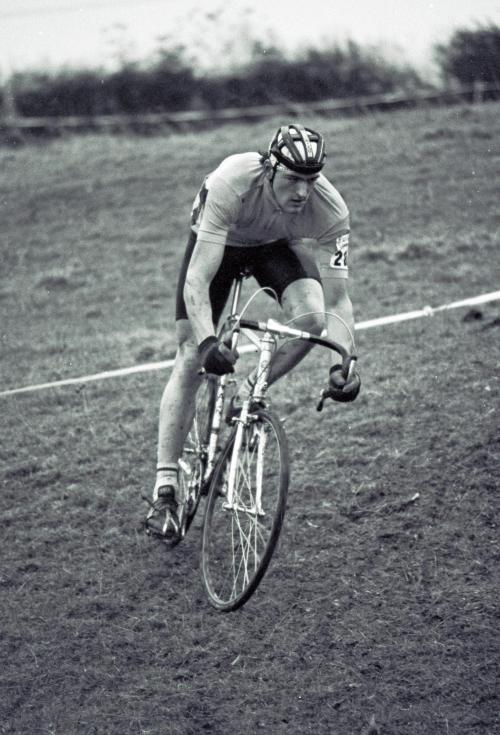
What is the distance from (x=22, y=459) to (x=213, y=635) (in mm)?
2674

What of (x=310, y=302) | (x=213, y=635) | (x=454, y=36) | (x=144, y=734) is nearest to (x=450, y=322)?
(x=310, y=302)

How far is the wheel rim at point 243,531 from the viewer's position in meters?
→ 4.22

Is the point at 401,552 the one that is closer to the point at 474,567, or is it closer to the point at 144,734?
the point at 474,567

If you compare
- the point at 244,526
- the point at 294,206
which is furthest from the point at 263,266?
the point at 244,526

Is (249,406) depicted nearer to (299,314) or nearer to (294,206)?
Result: (299,314)

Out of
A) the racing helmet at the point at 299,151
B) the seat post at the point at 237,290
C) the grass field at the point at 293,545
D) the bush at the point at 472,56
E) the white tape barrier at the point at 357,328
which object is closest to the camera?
the grass field at the point at 293,545

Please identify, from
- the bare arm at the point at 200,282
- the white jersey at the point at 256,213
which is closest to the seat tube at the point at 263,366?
the bare arm at the point at 200,282

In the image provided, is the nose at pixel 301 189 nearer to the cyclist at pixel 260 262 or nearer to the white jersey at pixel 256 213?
A: the cyclist at pixel 260 262

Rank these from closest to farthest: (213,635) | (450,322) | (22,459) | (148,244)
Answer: (213,635) → (22,459) → (450,322) → (148,244)

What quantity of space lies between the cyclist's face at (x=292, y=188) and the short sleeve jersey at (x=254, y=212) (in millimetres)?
74

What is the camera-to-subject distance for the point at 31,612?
189 inches

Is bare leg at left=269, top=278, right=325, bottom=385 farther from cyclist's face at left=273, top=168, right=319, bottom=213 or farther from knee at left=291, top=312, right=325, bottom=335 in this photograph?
cyclist's face at left=273, top=168, right=319, bottom=213

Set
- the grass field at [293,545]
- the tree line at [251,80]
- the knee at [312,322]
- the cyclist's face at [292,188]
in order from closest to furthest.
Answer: the grass field at [293,545] < the cyclist's face at [292,188] < the knee at [312,322] < the tree line at [251,80]

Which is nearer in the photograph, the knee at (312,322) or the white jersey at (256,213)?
the white jersey at (256,213)
